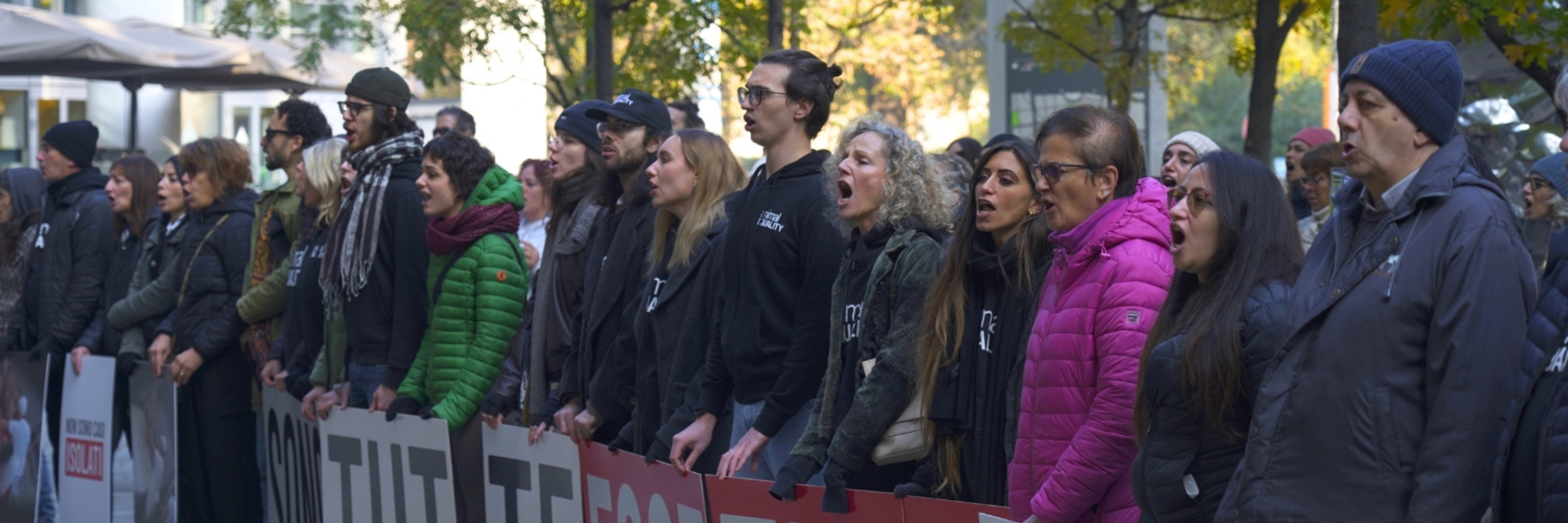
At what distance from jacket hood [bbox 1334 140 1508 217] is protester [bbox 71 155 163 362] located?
24.8 ft

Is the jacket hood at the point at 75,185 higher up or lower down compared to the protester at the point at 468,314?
higher up

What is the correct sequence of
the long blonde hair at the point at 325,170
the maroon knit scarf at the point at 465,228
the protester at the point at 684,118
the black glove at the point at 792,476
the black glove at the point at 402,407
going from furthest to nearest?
the protester at the point at 684,118, the long blonde hair at the point at 325,170, the black glove at the point at 402,407, the maroon knit scarf at the point at 465,228, the black glove at the point at 792,476

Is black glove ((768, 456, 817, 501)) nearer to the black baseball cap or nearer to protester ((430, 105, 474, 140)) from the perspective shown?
the black baseball cap

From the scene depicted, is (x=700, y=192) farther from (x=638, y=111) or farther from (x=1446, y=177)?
(x=1446, y=177)

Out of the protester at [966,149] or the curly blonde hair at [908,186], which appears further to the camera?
the protester at [966,149]

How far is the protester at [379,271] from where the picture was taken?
6.78m

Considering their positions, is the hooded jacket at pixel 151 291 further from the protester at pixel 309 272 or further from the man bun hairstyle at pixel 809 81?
the man bun hairstyle at pixel 809 81

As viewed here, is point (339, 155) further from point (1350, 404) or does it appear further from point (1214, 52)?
point (1214, 52)

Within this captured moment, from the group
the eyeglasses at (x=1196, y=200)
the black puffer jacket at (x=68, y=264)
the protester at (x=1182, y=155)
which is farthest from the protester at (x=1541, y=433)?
the black puffer jacket at (x=68, y=264)

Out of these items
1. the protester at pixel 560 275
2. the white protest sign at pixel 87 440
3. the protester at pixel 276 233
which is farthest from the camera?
the white protest sign at pixel 87 440

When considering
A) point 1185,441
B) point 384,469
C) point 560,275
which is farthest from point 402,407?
point 1185,441

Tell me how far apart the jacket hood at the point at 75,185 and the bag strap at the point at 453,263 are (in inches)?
159

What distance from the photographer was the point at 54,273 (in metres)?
9.23

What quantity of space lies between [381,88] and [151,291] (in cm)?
207
